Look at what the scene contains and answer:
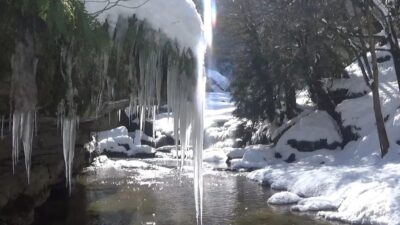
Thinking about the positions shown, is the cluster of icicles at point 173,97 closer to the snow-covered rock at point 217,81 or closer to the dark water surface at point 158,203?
the dark water surface at point 158,203

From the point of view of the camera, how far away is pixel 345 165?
749 inches

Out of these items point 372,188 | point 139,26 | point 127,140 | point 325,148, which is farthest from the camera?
point 127,140

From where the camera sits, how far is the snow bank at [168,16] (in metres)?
5.87

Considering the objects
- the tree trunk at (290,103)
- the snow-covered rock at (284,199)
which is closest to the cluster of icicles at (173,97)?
the snow-covered rock at (284,199)

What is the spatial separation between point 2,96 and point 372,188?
959cm

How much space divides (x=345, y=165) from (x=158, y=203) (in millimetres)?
8281

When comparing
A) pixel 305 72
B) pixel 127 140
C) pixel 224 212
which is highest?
pixel 305 72

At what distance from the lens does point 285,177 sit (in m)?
17.7

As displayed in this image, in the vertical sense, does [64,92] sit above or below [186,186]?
above

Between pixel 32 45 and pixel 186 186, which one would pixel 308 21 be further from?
pixel 32 45

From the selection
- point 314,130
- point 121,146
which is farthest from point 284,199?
point 121,146

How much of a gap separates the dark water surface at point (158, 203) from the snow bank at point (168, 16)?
639cm

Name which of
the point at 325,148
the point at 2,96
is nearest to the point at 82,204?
the point at 2,96

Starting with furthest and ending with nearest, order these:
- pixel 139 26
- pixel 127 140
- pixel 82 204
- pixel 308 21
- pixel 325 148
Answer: pixel 127 140
pixel 325 148
pixel 308 21
pixel 82 204
pixel 139 26
